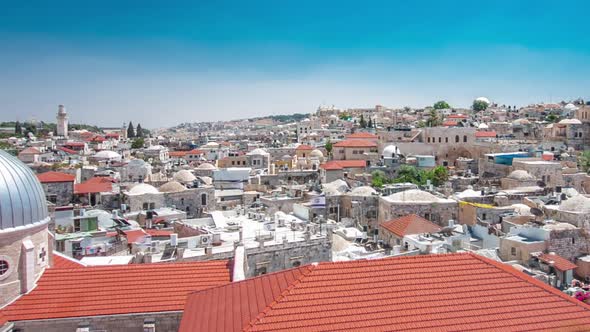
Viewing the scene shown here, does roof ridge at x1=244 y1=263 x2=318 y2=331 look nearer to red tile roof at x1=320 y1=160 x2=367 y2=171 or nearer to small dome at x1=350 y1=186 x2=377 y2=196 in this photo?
small dome at x1=350 y1=186 x2=377 y2=196

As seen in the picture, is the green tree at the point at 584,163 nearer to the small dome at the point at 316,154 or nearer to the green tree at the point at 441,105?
the small dome at the point at 316,154

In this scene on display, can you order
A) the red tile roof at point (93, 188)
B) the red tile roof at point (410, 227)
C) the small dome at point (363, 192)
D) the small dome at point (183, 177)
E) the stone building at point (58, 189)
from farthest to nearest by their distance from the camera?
the small dome at point (183, 177)
the red tile roof at point (93, 188)
the stone building at point (58, 189)
the small dome at point (363, 192)
the red tile roof at point (410, 227)

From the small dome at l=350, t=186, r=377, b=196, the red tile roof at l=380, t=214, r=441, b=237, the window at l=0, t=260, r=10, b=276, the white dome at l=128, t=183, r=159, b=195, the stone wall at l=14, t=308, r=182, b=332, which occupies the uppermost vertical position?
the window at l=0, t=260, r=10, b=276

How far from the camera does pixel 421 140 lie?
63.5m

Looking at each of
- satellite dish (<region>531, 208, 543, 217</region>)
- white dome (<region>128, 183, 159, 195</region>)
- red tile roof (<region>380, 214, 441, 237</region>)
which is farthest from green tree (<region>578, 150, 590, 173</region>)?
white dome (<region>128, 183, 159, 195</region>)

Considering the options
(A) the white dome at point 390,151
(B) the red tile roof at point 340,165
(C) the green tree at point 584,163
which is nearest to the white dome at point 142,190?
(B) the red tile roof at point 340,165

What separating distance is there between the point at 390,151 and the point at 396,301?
49002 millimetres

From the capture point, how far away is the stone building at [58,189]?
36.7 m

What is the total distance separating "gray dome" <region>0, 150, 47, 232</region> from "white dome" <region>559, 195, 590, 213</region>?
25121mm

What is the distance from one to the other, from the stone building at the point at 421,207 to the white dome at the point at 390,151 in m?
24.3

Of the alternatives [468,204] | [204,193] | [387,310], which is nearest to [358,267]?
[387,310]

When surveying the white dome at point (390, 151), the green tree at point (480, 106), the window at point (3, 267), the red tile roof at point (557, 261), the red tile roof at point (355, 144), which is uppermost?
the green tree at point (480, 106)

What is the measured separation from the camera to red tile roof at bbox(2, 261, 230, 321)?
1182 centimetres

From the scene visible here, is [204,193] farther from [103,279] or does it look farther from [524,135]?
[524,135]
